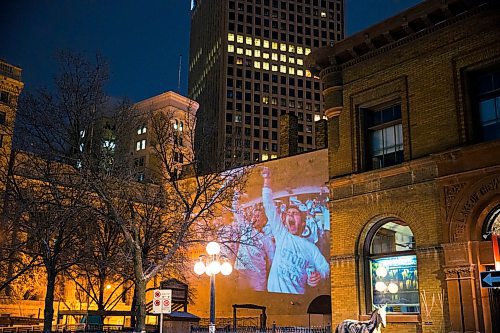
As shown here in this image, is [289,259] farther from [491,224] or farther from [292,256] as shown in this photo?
[491,224]

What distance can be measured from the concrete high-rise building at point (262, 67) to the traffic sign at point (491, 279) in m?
105

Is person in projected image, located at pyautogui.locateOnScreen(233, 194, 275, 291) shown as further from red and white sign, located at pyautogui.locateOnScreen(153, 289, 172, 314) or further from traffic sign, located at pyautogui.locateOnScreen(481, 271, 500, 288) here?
traffic sign, located at pyautogui.locateOnScreen(481, 271, 500, 288)

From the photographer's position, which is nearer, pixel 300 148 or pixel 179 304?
pixel 179 304

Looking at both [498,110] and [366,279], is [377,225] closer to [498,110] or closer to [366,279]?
[366,279]

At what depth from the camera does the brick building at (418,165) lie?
60.2 ft

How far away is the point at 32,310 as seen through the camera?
52.1 metres

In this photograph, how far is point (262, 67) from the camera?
134375 millimetres

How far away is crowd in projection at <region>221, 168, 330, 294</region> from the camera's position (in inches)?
1618

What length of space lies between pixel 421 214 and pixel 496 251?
3.10 meters

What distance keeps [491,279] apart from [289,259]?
2719 cm

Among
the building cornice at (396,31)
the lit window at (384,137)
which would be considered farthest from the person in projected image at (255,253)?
the lit window at (384,137)

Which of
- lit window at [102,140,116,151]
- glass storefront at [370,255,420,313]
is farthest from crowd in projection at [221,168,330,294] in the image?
glass storefront at [370,255,420,313]

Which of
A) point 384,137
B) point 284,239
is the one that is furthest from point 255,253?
point 384,137

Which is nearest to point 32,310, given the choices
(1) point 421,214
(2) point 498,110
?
(1) point 421,214
